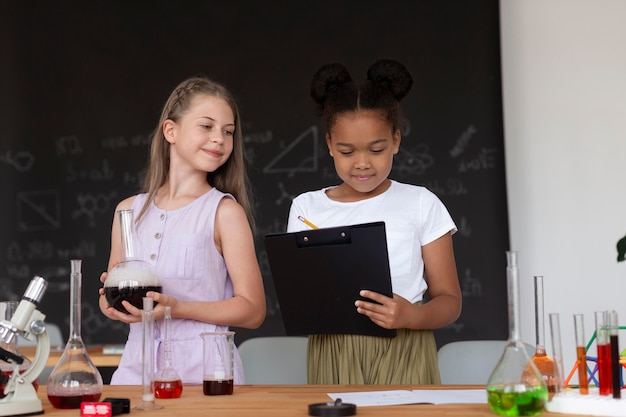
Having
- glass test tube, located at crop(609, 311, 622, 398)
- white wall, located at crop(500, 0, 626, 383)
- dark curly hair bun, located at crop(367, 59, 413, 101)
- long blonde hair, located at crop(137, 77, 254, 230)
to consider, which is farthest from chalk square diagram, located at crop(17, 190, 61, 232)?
glass test tube, located at crop(609, 311, 622, 398)

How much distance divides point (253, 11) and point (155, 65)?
62 centimetres

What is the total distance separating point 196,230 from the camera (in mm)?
2246

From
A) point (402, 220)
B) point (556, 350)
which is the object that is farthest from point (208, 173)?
point (556, 350)

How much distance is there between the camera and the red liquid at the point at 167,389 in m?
1.69

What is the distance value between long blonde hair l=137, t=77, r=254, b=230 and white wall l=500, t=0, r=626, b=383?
7.06 ft

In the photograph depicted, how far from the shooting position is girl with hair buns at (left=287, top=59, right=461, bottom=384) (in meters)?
2.22

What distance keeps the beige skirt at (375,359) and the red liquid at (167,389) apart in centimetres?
63

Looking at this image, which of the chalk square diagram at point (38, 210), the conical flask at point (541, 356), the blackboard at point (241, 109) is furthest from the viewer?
the chalk square diagram at point (38, 210)

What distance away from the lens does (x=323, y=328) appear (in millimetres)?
2137

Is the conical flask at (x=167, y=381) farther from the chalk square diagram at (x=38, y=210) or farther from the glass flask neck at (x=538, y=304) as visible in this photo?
the chalk square diagram at (x=38, y=210)

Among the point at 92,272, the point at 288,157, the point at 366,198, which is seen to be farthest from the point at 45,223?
the point at 366,198

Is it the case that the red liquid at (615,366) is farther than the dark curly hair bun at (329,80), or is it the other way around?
the dark curly hair bun at (329,80)

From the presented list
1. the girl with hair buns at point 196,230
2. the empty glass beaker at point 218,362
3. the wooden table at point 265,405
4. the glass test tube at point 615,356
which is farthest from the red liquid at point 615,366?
the girl with hair buns at point 196,230

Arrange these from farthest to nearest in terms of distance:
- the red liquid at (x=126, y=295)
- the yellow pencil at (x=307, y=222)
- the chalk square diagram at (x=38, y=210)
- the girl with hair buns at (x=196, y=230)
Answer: the chalk square diagram at (x=38, y=210) < the yellow pencil at (x=307, y=222) < the girl with hair buns at (x=196, y=230) < the red liquid at (x=126, y=295)
